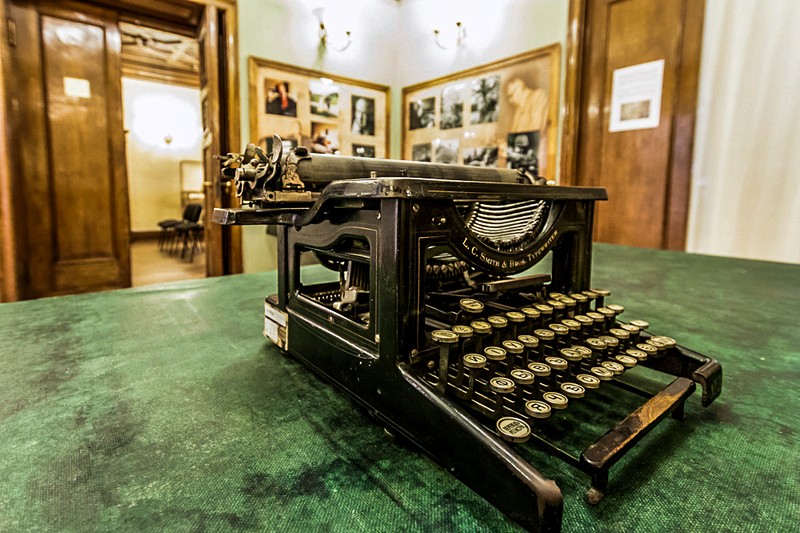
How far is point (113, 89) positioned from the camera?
157 inches

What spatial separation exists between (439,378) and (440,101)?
4753mm

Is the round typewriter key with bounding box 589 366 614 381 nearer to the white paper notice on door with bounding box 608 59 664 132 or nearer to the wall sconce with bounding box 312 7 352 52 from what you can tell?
the white paper notice on door with bounding box 608 59 664 132

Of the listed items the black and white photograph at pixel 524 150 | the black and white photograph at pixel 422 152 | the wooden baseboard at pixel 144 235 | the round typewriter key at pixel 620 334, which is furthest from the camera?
the wooden baseboard at pixel 144 235

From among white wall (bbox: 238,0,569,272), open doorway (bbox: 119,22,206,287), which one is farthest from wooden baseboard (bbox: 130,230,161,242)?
white wall (bbox: 238,0,569,272)

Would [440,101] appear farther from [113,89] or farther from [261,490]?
[261,490]

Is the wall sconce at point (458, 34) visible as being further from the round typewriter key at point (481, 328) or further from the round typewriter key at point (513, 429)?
the round typewriter key at point (513, 429)

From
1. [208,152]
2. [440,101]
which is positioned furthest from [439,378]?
[440,101]

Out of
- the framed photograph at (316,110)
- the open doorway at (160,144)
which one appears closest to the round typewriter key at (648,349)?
the framed photograph at (316,110)

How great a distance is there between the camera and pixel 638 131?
3.72 meters

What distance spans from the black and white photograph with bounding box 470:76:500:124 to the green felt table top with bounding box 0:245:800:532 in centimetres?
348

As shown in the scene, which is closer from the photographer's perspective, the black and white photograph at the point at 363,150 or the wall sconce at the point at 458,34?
the wall sconce at the point at 458,34

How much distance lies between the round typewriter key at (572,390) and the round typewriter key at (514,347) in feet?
0.37

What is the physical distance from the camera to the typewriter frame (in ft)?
2.38

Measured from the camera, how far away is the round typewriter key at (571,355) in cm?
97
